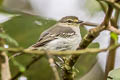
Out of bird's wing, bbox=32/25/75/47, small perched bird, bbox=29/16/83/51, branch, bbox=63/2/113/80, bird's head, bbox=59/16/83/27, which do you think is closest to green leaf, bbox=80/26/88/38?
small perched bird, bbox=29/16/83/51

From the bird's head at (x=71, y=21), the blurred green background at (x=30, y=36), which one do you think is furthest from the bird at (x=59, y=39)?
the bird's head at (x=71, y=21)

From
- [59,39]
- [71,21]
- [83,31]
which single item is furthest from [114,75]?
[71,21]

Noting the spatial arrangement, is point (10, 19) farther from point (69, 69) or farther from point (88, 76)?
point (88, 76)

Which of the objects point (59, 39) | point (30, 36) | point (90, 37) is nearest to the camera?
point (90, 37)

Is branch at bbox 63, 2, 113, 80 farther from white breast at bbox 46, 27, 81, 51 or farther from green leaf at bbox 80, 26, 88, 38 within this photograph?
green leaf at bbox 80, 26, 88, 38

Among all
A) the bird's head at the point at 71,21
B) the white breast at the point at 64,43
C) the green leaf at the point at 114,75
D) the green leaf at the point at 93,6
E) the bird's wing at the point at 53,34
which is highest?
the green leaf at the point at 93,6

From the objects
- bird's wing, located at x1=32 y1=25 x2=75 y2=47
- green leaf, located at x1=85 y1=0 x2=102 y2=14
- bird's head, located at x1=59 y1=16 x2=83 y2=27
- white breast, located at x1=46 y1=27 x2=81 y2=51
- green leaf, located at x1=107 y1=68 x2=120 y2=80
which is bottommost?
green leaf, located at x1=107 y1=68 x2=120 y2=80

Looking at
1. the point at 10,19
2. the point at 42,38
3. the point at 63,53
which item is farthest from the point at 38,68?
the point at 63,53

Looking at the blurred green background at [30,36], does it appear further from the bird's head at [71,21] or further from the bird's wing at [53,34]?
the bird's head at [71,21]

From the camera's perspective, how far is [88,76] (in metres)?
3.92

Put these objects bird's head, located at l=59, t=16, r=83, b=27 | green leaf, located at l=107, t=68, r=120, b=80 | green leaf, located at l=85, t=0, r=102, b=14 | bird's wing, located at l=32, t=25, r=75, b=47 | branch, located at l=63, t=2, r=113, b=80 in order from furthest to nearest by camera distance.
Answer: bird's head, located at l=59, t=16, r=83, b=27 < bird's wing, located at l=32, t=25, r=75, b=47 < green leaf, located at l=85, t=0, r=102, b=14 < green leaf, located at l=107, t=68, r=120, b=80 < branch, located at l=63, t=2, r=113, b=80

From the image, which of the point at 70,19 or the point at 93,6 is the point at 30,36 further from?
the point at 70,19

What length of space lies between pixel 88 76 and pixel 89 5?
822mm

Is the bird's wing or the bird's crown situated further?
the bird's crown
